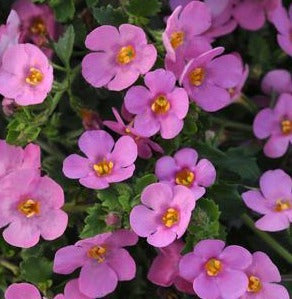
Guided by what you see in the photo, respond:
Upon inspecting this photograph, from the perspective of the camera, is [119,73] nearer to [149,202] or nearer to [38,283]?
[149,202]

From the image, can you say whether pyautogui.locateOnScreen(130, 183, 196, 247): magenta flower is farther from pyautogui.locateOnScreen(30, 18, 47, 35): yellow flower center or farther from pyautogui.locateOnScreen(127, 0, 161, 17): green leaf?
pyautogui.locateOnScreen(30, 18, 47, 35): yellow flower center

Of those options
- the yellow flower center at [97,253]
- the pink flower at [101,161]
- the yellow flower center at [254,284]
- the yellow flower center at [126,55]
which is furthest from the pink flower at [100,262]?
the yellow flower center at [126,55]

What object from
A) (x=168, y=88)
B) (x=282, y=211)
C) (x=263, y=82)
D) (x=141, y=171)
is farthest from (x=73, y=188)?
(x=263, y=82)

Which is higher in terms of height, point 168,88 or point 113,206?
point 168,88

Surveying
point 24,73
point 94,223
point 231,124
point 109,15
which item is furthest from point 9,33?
point 231,124

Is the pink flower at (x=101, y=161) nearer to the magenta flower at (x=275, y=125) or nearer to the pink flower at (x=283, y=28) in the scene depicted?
the magenta flower at (x=275, y=125)

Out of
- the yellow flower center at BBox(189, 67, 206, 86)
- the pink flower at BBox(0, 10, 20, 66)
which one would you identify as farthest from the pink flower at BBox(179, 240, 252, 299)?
the pink flower at BBox(0, 10, 20, 66)
